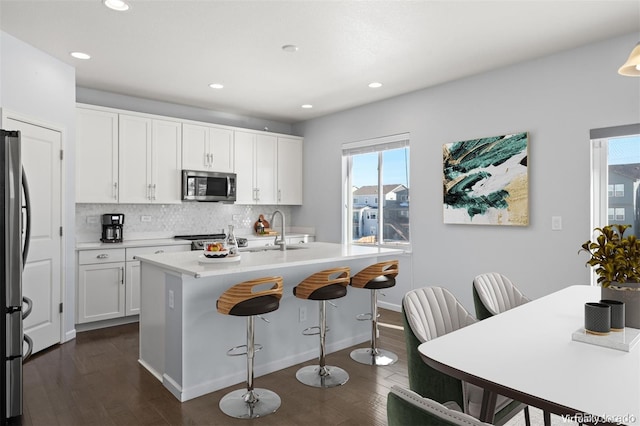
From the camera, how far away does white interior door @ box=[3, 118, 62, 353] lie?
3539 mm

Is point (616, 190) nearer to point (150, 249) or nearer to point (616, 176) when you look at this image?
point (616, 176)

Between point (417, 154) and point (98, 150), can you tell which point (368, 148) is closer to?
point (417, 154)

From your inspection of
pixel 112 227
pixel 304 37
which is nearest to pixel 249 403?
pixel 304 37

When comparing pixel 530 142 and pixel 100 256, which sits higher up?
pixel 530 142

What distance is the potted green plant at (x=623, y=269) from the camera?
1.65 meters

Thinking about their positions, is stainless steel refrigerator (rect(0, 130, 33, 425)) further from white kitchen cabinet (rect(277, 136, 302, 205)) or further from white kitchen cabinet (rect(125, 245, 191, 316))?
white kitchen cabinet (rect(277, 136, 302, 205))

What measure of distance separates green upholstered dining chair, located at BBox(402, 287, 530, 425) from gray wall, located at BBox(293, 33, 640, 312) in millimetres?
2099

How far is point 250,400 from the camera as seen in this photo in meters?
2.66

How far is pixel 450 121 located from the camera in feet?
14.9

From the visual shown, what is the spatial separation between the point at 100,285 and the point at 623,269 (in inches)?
178

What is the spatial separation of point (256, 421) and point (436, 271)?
2.86m

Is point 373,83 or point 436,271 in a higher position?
point 373,83

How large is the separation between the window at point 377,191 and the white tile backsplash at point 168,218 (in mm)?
1545

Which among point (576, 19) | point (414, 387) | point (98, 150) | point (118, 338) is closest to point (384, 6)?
point (576, 19)
